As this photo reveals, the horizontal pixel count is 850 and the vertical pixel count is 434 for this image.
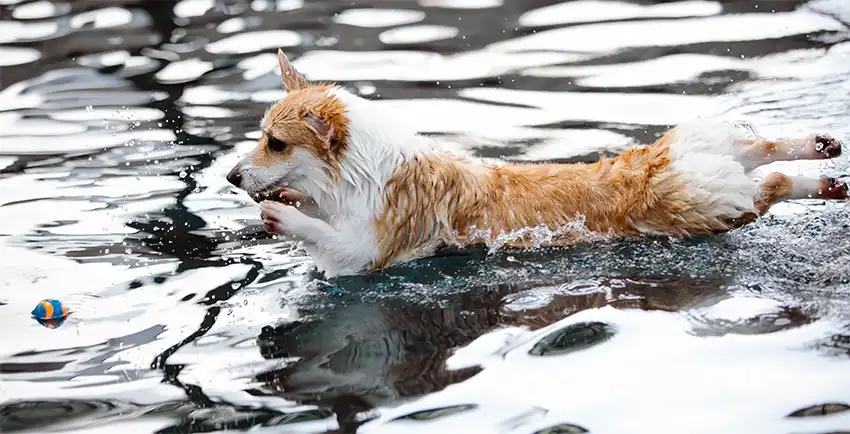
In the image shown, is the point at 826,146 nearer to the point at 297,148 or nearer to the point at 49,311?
the point at 297,148

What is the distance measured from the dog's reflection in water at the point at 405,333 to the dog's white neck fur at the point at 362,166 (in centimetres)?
46

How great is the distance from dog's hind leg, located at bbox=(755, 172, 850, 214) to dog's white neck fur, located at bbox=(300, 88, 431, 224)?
149 cm

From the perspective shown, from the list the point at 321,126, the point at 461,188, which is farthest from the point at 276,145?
the point at 461,188

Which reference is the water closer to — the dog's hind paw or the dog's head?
the dog's hind paw

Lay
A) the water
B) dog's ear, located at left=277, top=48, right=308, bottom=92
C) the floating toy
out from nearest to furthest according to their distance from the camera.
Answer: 1. the water
2. the floating toy
3. dog's ear, located at left=277, top=48, right=308, bottom=92

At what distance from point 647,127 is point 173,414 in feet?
12.7

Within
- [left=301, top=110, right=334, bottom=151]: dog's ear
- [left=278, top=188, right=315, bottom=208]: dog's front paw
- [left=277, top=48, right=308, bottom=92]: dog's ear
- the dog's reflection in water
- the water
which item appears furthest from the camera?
[left=277, top=48, right=308, bottom=92]: dog's ear

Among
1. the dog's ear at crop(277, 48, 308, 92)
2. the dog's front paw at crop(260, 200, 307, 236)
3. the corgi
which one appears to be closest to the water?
the corgi

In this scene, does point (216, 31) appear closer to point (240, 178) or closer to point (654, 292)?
point (240, 178)

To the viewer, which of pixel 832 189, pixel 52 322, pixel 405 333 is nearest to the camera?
pixel 405 333

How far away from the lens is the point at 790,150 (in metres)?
4.17

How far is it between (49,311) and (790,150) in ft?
10.1

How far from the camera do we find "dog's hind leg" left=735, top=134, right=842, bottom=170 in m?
4.18

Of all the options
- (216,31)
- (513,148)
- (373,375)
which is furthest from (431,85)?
(373,375)
